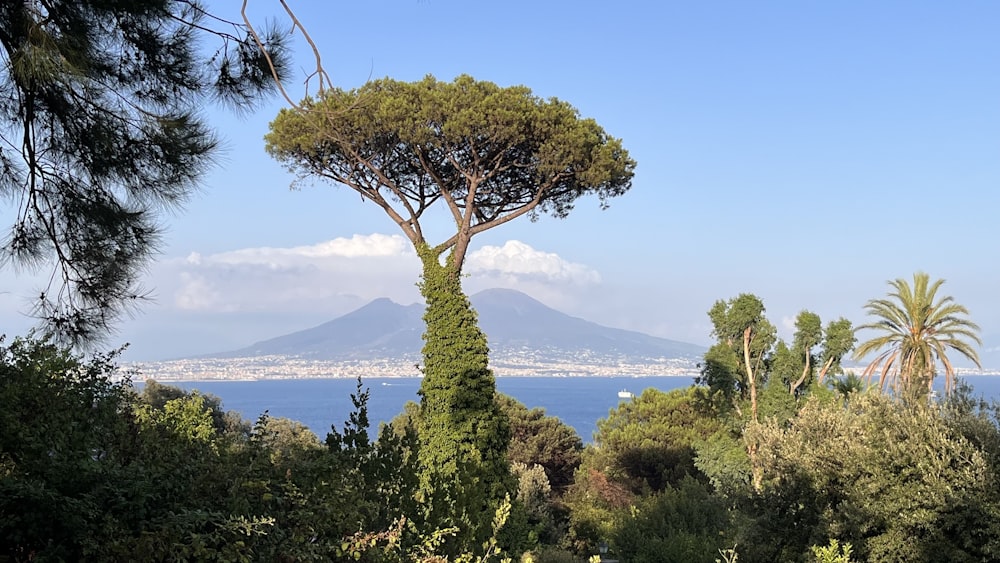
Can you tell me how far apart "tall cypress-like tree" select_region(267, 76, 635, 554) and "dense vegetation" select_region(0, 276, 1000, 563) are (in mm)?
1761

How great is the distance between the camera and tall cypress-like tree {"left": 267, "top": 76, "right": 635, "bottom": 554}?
11.3 m

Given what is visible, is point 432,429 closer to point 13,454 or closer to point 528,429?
point 13,454

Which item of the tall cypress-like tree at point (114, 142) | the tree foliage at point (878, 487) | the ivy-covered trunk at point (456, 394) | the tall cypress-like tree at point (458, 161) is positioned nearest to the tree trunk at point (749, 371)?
the tall cypress-like tree at point (458, 161)

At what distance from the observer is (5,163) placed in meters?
4.50

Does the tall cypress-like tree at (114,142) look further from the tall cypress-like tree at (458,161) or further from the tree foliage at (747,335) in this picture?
the tree foliage at (747,335)

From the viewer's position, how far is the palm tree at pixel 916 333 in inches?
694

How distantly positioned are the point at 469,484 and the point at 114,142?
137 inches

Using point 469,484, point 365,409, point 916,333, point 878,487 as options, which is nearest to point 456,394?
point 469,484

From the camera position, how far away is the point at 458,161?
1404cm

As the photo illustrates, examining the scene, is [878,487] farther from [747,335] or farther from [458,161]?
[747,335]

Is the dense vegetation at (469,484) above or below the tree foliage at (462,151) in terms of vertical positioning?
below

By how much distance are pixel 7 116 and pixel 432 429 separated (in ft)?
24.3

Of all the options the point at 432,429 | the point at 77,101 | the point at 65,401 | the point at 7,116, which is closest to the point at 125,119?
the point at 77,101

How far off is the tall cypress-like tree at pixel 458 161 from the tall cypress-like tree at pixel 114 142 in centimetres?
651
